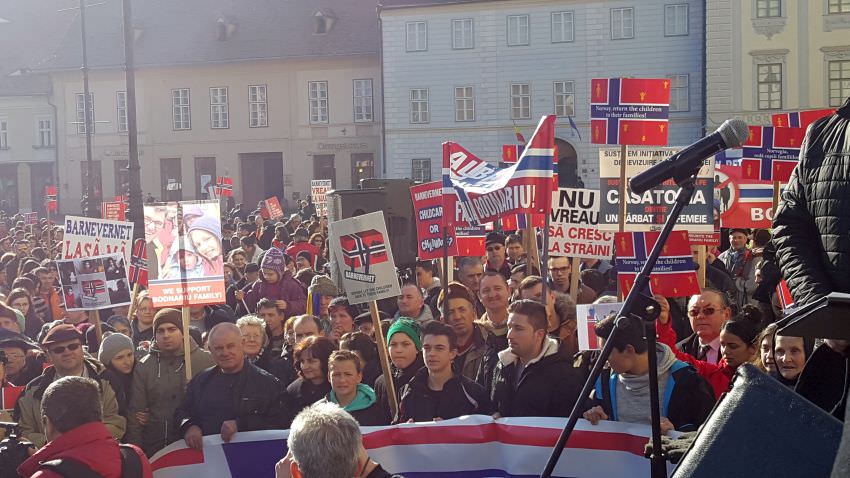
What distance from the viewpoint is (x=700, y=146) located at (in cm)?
347

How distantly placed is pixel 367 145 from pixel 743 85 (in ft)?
60.6

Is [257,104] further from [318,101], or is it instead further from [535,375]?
[535,375]

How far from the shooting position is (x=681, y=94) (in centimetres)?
4444

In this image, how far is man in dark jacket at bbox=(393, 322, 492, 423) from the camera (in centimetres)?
590

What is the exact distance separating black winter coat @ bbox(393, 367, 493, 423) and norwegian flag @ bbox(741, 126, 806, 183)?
7107 millimetres

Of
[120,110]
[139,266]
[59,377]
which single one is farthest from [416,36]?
[59,377]

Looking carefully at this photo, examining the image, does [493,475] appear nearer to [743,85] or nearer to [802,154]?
[802,154]

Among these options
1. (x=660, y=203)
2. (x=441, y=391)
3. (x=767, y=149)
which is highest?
(x=767, y=149)

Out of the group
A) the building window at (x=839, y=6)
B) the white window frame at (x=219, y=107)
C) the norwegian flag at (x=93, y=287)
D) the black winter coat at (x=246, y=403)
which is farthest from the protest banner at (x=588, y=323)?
the white window frame at (x=219, y=107)

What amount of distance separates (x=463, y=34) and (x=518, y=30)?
252 cm

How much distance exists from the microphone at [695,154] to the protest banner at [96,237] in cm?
888

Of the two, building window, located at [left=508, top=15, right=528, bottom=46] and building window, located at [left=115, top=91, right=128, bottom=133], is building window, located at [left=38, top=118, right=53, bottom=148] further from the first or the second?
building window, located at [left=508, top=15, right=528, bottom=46]

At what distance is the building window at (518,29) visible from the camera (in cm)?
4612

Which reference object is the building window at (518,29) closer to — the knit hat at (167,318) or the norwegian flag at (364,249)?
the norwegian flag at (364,249)
